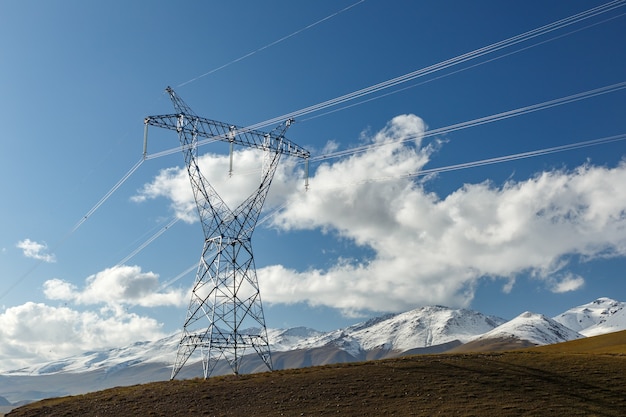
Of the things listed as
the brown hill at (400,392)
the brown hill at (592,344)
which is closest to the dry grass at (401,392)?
the brown hill at (400,392)

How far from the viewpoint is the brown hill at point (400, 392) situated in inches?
2194

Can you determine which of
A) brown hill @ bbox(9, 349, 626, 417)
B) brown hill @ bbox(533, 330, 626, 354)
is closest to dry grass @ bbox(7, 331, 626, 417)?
brown hill @ bbox(9, 349, 626, 417)

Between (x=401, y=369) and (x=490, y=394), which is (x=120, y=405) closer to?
(x=401, y=369)

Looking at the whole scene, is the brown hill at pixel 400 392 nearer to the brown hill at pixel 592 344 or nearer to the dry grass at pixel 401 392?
the dry grass at pixel 401 392

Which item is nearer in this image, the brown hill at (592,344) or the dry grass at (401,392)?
the dry grass at (401,392)

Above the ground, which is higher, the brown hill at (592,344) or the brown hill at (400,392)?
the brown hill at (592,344)

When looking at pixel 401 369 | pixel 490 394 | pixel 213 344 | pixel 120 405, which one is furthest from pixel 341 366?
pixel 120 405

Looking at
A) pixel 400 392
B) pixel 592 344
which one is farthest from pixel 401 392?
pixel 592 344

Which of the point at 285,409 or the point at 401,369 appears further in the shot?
the point at 401,369

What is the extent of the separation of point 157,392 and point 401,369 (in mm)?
26608

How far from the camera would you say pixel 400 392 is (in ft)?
199

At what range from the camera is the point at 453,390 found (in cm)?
6084

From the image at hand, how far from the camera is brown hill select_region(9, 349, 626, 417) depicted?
183ft

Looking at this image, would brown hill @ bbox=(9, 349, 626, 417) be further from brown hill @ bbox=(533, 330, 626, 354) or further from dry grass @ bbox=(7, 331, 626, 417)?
brown hill @ bbox=(533, 330, 626, 354)
